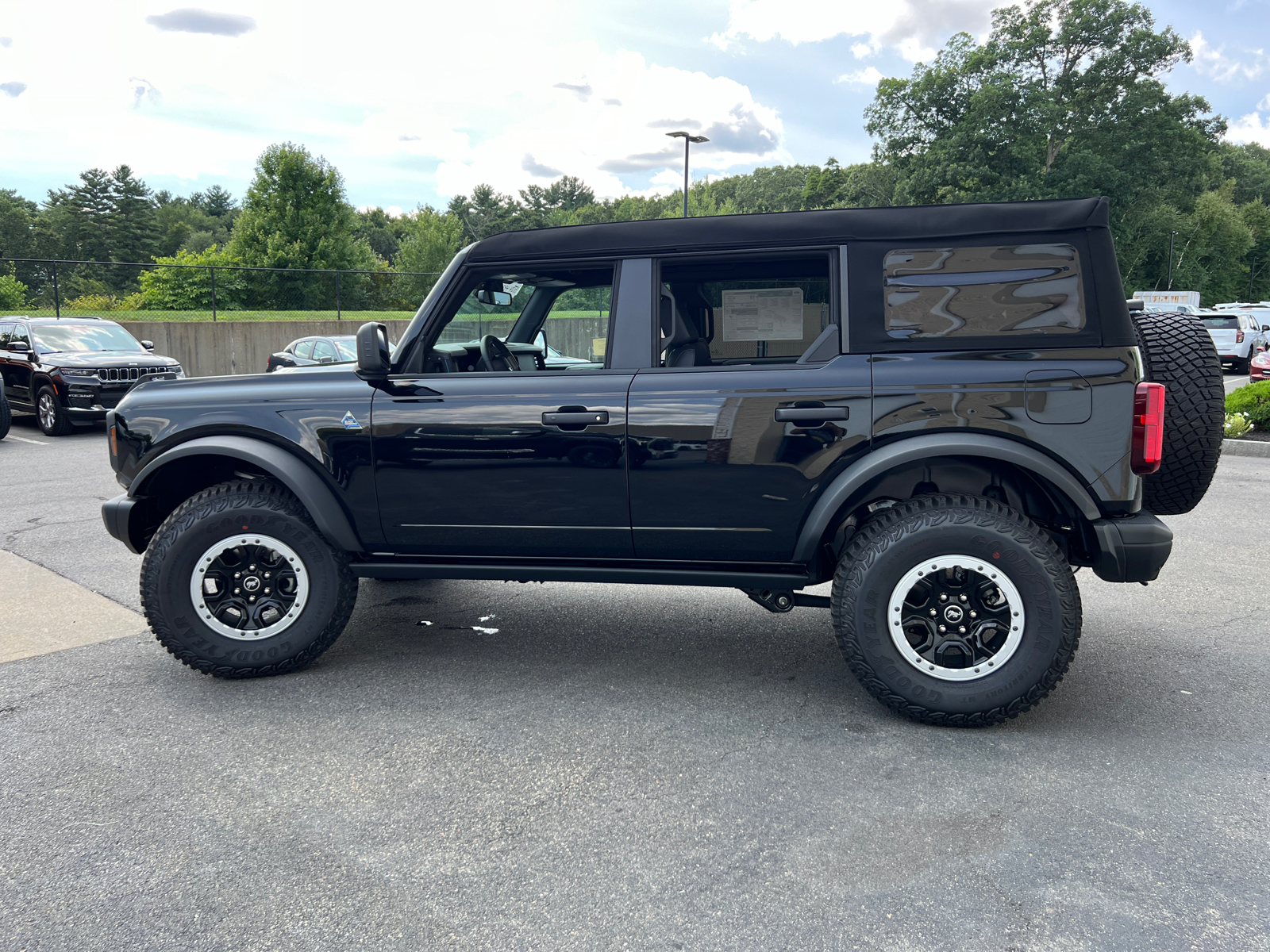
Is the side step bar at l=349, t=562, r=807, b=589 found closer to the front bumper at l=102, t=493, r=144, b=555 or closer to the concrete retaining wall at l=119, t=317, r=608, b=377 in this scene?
the front bumper at l=102, t=493, r=144, b=555

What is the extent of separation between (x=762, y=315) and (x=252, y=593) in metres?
2.52

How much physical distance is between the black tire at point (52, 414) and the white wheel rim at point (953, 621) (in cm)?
1378

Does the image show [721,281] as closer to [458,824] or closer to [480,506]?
[480,506]

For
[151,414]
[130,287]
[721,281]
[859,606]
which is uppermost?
[130,287]

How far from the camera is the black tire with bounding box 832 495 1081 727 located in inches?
129

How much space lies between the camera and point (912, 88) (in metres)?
48.7

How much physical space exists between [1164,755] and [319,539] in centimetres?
335

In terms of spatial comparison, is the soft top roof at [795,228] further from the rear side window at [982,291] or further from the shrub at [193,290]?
the shrub at [193,290]

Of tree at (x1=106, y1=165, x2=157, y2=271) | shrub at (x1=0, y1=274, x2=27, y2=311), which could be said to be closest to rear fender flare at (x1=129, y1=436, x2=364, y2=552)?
shrub at (x1=0, y1=274, x2=27, y2=311)

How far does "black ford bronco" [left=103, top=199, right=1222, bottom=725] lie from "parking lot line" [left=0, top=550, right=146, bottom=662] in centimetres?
79

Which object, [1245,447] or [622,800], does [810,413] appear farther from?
[1245,447]

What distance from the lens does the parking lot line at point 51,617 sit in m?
4.41

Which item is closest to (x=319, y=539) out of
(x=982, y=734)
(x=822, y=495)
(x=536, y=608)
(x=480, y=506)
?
(x=480, y=506)

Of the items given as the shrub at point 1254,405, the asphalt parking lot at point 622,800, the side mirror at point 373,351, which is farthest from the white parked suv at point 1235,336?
the side mirror at point 373,351
